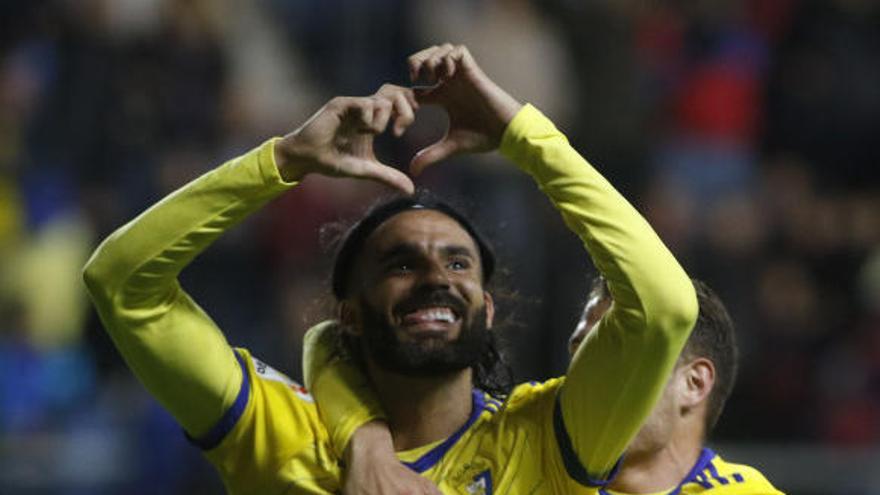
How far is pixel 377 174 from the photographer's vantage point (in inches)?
156

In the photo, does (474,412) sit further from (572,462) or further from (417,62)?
(417,62)

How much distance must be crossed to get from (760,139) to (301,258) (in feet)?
7.98

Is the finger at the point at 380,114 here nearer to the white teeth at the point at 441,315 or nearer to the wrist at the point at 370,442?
the white teeth at the point at 441,315

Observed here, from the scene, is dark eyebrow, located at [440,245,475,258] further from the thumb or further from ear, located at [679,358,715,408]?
ear, located at [679,358,715,408]

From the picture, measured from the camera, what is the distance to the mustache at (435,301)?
4.27 metres

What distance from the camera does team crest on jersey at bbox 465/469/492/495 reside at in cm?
420

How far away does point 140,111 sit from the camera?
27.0 feet

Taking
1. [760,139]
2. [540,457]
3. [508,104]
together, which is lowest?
[760,139]

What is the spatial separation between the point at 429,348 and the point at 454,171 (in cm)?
399

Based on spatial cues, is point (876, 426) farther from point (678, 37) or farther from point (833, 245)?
point (678, 37)

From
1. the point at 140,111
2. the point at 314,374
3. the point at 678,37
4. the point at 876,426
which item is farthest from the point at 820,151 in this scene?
the point at 314,374

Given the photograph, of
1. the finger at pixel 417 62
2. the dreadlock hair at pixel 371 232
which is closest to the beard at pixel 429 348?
the dreadlock hair at pixel 371 232

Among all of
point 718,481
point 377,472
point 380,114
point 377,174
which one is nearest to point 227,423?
point 377,472

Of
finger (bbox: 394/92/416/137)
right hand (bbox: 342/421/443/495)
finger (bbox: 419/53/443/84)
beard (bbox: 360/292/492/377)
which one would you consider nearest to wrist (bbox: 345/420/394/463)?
right hand (bbox: 342/421/443/495)
